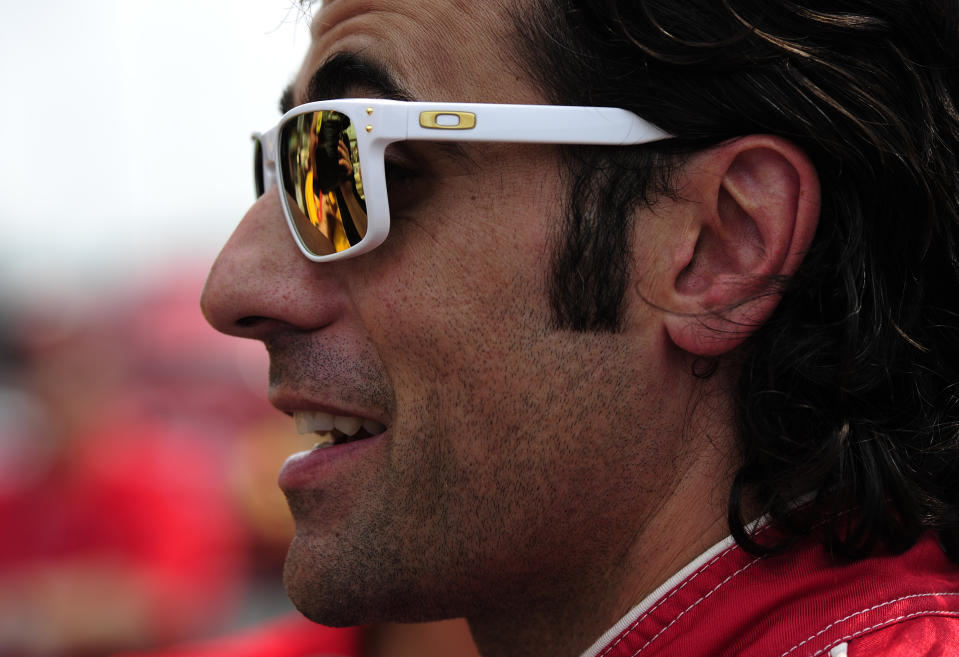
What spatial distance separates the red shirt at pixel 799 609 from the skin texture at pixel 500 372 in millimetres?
69

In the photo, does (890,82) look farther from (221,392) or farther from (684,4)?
(221,392)

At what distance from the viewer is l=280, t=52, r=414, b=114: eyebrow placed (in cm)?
175

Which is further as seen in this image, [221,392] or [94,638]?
[221,392]

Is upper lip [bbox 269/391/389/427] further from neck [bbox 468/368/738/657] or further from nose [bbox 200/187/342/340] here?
neck [bbox 468/368/738/657]

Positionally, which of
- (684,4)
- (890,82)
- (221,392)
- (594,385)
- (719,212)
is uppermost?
(684,4)

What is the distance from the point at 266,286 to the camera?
1.83 m

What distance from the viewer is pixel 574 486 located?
1.75 metres

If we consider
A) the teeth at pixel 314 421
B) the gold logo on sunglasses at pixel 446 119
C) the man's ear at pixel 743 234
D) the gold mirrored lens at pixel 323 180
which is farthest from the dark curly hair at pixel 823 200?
the teeth at pixel 314 421

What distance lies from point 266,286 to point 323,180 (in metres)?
0.22

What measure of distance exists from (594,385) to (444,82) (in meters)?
0.57

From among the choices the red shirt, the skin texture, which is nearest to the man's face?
the skin texture

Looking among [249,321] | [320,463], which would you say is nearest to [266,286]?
[249,321]

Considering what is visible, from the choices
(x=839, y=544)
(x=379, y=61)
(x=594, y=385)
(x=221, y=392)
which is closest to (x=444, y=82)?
(x=379, y=61)

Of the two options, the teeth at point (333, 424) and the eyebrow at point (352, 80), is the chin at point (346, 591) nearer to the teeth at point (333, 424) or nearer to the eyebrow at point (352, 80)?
the teeth at point (333, 424)
